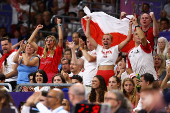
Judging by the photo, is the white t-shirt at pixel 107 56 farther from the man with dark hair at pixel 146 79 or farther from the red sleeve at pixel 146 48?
the man with dark hair at pixel 146 79

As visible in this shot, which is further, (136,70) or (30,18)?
(30,18)

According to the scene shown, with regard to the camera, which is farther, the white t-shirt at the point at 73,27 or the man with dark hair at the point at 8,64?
the white t-shirt at the point at 73,27

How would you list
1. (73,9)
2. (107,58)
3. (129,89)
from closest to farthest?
1. (129,89)
2. (107,58)
3. (73,9)

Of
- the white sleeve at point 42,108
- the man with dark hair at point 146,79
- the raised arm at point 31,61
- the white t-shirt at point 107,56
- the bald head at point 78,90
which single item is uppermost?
the white t-shirt at point 107,56

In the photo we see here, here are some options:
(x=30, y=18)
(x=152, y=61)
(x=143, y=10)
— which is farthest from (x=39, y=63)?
(x=30, y=18)

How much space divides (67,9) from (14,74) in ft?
15.0

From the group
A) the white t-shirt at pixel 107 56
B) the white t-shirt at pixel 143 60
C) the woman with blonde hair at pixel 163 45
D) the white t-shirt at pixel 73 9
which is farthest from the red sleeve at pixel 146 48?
the white t-shirt at pixel 73 9

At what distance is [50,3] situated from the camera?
14094mm

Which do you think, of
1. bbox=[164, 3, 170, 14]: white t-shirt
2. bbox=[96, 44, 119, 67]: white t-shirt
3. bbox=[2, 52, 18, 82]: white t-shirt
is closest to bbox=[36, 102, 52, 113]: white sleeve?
bbox=[96, 44, 119, 67]: white t-shirt

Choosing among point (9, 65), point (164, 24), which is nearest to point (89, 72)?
point (9, 65)

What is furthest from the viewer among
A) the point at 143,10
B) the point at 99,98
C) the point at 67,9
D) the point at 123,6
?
the point at 67,9

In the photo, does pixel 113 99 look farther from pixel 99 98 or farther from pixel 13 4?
pixel 13 4

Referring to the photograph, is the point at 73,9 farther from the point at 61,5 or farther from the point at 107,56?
the point at 107,56

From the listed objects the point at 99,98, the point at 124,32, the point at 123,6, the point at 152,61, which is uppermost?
the point at 123,6
